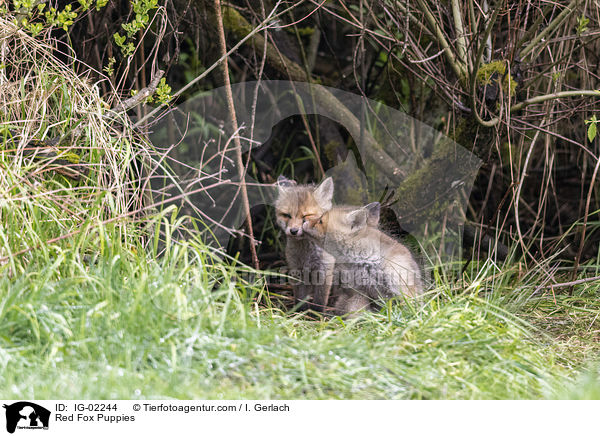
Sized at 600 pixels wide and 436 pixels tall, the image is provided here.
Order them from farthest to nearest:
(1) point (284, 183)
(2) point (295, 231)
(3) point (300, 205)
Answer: (1) point (284, 183) < (3) point (300, 205) < (2) point (295, 231)

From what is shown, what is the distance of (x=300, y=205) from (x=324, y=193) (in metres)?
0.19

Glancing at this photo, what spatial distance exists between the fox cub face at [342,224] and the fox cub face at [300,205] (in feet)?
0.13

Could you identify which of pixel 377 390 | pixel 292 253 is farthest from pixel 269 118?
pixel 377 390

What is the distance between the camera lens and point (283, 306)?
3957mm

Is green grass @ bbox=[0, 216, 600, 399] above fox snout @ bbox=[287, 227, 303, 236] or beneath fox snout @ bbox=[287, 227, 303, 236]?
beneath

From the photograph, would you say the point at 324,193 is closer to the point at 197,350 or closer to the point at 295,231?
the point at 295,231
